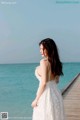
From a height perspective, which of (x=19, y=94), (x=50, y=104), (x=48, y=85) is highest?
(x=19, y=94)

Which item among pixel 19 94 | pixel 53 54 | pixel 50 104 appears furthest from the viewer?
pixel 19 94

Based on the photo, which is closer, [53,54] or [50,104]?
[53,54]

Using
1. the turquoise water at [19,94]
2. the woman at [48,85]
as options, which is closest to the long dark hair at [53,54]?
the woman at [48,85]

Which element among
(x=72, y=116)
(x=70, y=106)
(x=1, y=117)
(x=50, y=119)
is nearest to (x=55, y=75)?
(x=50, y=119)

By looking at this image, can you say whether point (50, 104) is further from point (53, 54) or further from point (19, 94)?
point (19, 94)

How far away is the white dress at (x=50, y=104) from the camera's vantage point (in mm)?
3040

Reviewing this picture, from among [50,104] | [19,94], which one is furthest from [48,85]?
[19,94]

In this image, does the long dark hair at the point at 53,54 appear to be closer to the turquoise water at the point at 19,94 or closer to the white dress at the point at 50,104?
the white dress at the point at 50,104

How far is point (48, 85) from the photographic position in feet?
9.91

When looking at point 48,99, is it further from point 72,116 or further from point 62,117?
point 72,116

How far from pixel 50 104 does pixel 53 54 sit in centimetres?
35

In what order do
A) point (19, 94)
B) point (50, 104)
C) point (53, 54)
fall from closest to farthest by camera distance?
point (53, 54), point (50, 104), point (19, 94)

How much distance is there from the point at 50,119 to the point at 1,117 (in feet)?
4.02

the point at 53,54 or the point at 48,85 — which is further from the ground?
the point at 53,54
